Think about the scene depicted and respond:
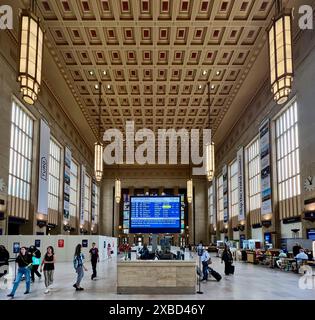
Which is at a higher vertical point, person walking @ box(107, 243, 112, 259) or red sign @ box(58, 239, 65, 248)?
red sign @ box(58, 239, 65, 248)

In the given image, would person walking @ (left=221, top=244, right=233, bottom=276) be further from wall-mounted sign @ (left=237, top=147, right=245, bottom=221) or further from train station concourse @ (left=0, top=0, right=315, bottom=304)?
wall-mounted sign @ (left=237, top=147, right=245, bottom=221)

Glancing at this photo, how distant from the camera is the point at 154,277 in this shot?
1175 cm

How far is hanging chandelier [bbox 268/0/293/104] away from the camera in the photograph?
378 inches

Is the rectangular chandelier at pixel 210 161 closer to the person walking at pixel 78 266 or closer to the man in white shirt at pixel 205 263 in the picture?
the man in white shirt at pixel 205 263

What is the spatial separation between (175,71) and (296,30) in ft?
28.8

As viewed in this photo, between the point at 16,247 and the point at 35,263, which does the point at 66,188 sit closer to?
the point at 16,247

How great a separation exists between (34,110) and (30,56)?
1843 centimetres

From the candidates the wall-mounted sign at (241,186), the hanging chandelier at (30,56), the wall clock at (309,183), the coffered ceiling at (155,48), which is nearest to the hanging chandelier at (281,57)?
the hanging chandelier at (30,56)

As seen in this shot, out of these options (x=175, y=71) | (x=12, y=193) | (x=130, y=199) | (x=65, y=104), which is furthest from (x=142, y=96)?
Result: (x=130, y=199)

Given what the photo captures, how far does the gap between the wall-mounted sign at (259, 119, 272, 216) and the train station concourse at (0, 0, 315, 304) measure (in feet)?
0.63

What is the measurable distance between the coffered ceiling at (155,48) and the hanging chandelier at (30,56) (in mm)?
9613

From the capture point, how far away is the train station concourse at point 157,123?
11758mm

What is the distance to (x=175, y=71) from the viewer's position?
2780 cm

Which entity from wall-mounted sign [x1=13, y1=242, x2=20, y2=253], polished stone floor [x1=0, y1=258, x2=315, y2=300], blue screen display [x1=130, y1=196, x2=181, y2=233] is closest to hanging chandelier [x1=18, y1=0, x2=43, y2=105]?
blue screen display [x1=130, y1=196, x2=181, y2=233]
